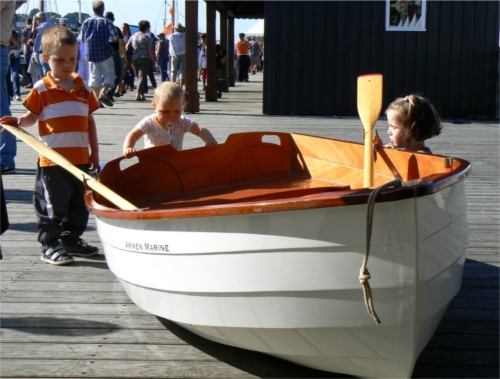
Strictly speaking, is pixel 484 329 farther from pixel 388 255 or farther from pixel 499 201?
pixel 499 201

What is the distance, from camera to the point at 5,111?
758 centimetres

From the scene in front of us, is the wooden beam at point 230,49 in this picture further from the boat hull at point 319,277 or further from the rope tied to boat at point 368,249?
the rope tied to boat at point 368,249

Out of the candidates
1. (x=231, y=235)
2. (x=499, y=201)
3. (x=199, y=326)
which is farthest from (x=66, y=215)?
(x=499, y=201)

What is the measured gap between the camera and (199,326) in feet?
10.6

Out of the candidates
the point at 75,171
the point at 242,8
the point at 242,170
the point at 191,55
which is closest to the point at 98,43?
the point at 191,55

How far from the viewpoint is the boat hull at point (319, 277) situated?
275 centimetres

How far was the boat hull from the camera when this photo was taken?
2750 millimetres

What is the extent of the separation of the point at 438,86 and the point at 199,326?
12.4 m

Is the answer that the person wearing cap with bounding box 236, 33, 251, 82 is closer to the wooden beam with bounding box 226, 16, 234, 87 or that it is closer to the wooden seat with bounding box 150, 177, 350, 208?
the wooden beam with bounding box 226, 16, 234, 87

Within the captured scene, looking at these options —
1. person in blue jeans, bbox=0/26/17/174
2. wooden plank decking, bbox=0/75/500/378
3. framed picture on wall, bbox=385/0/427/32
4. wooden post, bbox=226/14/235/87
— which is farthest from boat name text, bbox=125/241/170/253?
wooden post, bbox=226/14/235/87

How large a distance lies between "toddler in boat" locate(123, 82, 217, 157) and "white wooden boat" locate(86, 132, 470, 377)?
1304 millimetres

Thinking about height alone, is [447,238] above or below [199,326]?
above

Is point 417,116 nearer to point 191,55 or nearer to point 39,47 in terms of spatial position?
point 191,55

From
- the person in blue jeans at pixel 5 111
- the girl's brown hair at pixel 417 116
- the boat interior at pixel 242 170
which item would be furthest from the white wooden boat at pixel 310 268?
the person in blue jeans at pixel 5 111
